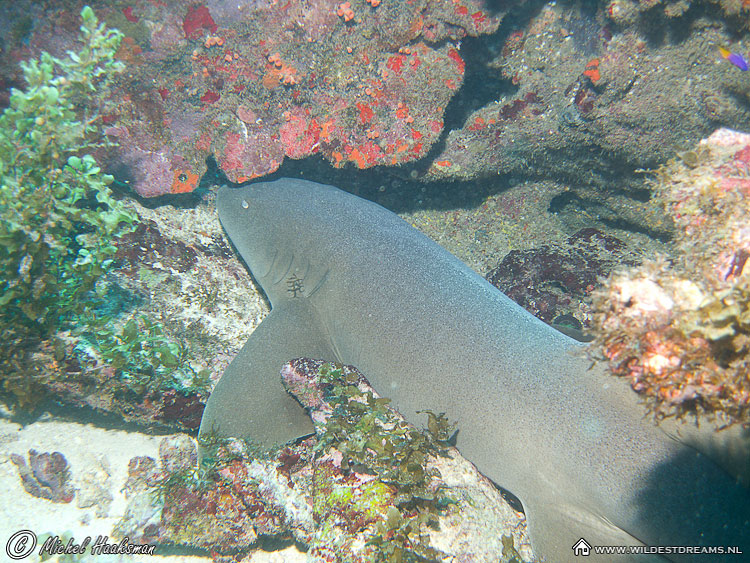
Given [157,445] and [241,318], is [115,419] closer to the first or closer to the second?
[157,445]

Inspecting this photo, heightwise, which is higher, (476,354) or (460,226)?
(460,226)

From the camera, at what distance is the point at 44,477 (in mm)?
3631

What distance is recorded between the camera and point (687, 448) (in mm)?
2150

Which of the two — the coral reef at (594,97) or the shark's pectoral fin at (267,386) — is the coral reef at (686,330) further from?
the coral reef at (594,97)

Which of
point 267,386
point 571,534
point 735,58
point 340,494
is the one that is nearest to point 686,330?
point 571,534

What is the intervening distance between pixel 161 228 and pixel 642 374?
5.05 metres

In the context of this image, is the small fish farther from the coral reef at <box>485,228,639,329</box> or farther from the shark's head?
the shark's head

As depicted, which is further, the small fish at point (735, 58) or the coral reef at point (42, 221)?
the small fish at point (735, 58)

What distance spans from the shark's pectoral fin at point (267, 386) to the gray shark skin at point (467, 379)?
0.04ft

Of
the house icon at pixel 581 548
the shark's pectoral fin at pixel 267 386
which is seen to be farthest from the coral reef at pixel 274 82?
the house icon at pixel 581 548

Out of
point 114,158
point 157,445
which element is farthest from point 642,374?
point 114,158

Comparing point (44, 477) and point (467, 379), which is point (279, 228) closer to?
point (467, 379)

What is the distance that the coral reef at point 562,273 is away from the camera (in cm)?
420

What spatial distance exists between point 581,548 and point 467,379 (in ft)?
4.25
